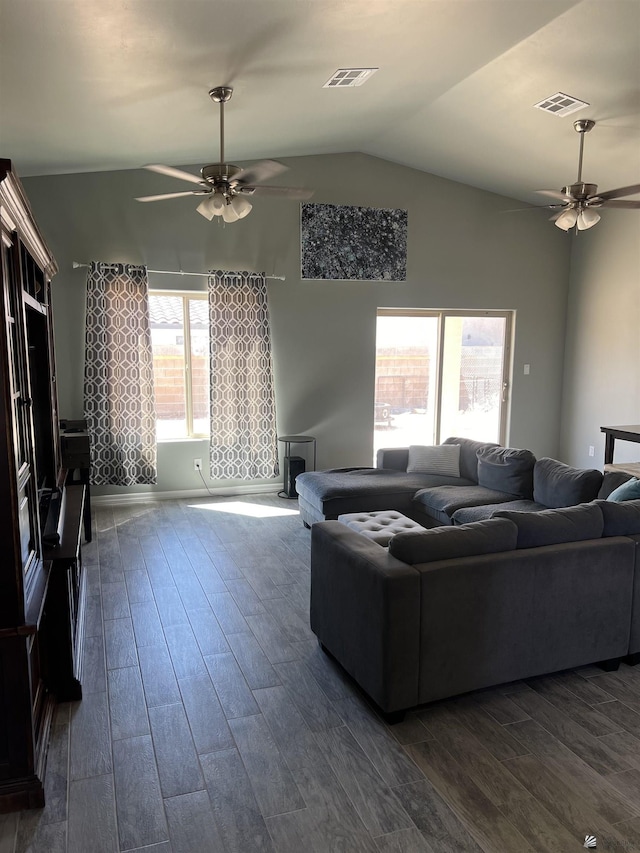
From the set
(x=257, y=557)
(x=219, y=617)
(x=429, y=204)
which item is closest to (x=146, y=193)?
(x=429, y=204)

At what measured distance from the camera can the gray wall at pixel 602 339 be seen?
6672mm

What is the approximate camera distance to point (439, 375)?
24.1 ft

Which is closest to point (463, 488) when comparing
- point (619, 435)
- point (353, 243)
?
point (619, 435)

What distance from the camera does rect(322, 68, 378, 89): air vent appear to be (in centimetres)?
406

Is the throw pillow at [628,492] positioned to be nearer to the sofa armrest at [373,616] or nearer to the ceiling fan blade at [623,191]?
the sofa armrest at [373,616]

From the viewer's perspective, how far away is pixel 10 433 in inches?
80.9

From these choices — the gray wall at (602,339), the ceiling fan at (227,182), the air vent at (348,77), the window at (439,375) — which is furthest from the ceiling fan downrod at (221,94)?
the gray wall at (602,339)

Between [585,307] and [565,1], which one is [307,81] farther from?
[585,307]

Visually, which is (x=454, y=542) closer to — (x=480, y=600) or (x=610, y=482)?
(x=480, y=600)

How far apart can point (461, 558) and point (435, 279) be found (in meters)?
5.01

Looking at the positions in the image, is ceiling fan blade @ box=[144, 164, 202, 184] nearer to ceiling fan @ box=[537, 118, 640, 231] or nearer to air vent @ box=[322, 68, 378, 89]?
air vent @ box=[322, 68, 378, 89]

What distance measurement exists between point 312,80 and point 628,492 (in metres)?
3.34

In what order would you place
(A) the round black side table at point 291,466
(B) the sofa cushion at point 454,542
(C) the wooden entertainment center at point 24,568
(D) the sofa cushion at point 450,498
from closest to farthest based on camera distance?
(C) the wooden entertainment center at point 24,568
(B) the sofa cushion at point 454,542
(D) the sofa cushion at point 450,498
(A) the round black side table at point 291,466

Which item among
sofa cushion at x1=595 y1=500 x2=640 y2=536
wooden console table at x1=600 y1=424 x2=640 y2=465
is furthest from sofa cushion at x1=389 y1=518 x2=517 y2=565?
wooden console table at x1=600 y1=424 x2=640 y2=465
